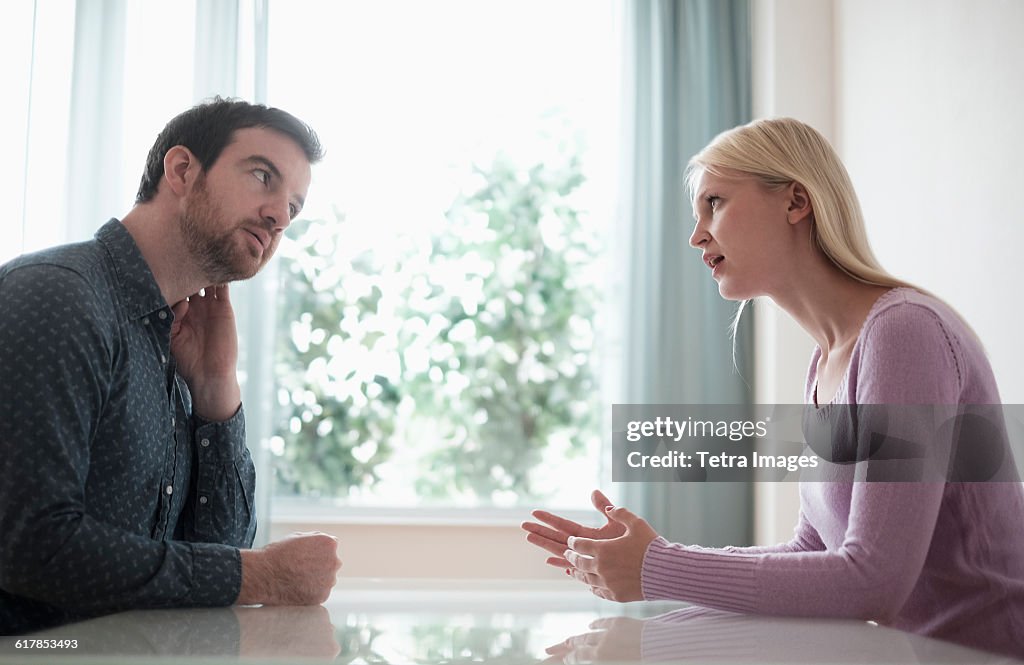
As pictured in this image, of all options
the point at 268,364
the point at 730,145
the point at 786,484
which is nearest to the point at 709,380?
the point at 786,484

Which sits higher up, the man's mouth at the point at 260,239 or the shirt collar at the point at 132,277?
the man's mouth at the point at 260,239

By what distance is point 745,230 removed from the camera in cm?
148

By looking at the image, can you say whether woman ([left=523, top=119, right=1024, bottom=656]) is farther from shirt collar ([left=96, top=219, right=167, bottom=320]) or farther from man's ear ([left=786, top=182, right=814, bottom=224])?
shirt collar ([left=96, top=219, right=167, bottom=320])

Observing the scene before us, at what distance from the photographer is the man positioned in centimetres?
113

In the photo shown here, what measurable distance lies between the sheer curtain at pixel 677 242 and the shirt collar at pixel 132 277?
2.04m

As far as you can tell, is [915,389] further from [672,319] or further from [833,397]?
[672,319]

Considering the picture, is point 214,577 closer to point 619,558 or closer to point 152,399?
point 152,399

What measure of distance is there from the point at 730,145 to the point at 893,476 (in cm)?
63

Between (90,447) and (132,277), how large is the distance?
0.27 m

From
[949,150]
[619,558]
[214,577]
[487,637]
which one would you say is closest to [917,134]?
[949,150]

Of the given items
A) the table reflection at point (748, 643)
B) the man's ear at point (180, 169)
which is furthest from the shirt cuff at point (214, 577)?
the man's ear at point (180, 169)

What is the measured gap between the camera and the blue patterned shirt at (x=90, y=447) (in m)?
1.11

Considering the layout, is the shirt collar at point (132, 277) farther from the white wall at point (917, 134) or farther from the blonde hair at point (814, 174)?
the white wall at point (917, 134)

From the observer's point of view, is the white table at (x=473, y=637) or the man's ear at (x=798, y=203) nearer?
the white table at (x=473, y=637)
